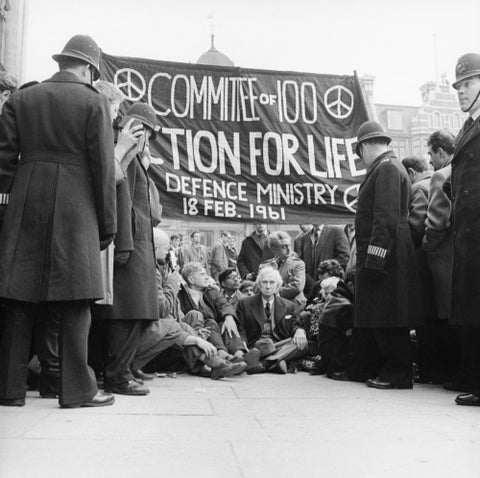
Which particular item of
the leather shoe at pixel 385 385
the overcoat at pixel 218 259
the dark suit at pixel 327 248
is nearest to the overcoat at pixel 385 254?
the leather shoe at pixel 385 385

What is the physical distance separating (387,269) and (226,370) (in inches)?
63.2

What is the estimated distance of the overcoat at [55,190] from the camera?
3424 mm

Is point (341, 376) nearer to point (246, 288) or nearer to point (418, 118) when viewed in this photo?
point (246, 288)

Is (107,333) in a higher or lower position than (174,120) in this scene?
lower

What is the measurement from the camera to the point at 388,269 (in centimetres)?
493

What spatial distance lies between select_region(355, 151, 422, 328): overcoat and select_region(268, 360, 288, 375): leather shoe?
1308 millimetres

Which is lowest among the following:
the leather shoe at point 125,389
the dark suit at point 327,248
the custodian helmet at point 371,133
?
the leather shoe at point 125,389

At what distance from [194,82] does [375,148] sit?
1.78 m

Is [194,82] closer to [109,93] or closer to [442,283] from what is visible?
[109,93]

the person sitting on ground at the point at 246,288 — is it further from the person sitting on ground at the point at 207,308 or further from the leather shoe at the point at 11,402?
the leather shoe at the point at 11,402

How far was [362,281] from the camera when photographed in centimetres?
501

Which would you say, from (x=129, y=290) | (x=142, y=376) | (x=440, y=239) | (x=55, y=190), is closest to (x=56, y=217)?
(x=55, y=190)

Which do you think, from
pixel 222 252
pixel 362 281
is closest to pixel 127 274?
pixel 362 281

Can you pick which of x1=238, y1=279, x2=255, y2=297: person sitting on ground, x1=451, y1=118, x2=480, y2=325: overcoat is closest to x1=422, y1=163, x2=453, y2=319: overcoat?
x1=451, y1=118, x2=480, y2=325: overcoat
